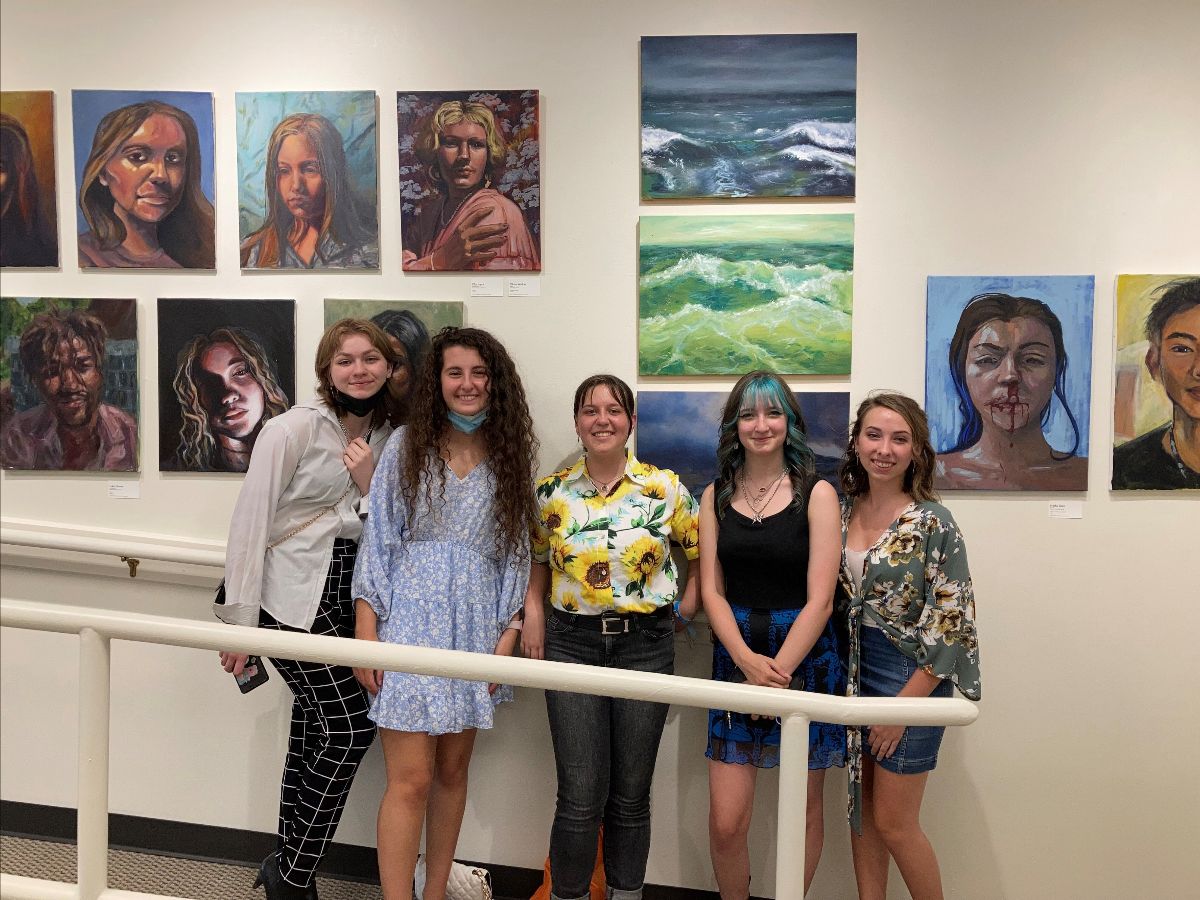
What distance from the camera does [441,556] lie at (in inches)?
87.0

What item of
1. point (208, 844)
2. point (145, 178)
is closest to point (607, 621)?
point (208, 844)

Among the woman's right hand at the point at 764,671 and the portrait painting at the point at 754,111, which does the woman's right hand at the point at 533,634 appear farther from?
the portrait painting at the point at 754,111

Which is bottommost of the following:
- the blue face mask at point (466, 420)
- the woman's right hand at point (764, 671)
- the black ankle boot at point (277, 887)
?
the black ankle boot at point (277, 887)

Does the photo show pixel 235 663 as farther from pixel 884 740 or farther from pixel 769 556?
pixel 884 740

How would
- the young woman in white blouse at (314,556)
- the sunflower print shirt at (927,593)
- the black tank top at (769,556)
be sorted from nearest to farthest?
the sunflower print shirt at (927,593) → the black tank top at (769,556) → the young woman in white blouse at (314,556)

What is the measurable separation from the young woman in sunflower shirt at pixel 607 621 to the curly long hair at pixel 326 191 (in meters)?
0.95

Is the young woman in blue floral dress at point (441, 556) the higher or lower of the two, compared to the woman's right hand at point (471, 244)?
lower

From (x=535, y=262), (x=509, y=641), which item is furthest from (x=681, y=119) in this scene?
(x=509, y=641)

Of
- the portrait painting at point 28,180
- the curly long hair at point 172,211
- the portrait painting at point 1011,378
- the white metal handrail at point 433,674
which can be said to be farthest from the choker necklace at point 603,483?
the portrait painting at point 28,180

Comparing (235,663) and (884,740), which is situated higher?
(235,663)

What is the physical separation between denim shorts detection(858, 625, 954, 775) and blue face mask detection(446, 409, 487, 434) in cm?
115

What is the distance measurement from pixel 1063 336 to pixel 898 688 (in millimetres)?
1158

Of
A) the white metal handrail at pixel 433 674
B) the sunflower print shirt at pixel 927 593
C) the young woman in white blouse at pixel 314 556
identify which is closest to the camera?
the white metal handrail at pixel 433 674

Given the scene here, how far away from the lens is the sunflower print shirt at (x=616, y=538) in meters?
2.21
